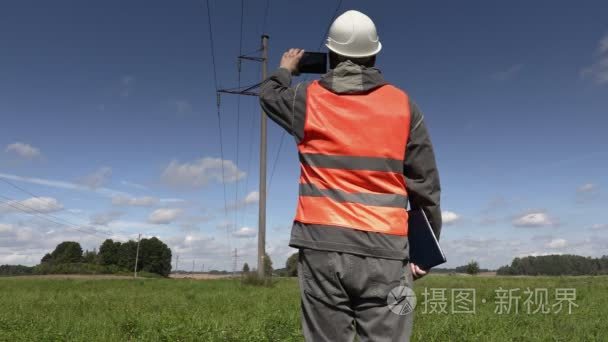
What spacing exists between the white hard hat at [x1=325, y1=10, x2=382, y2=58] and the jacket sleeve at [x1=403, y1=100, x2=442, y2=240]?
37 cm

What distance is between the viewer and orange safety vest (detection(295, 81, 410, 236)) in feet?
7.36

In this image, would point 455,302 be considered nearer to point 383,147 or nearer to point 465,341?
point 465,341

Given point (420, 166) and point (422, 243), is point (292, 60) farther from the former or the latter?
point (422, 243)

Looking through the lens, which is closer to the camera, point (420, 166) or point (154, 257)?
point (420, 166)

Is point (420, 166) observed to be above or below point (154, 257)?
below

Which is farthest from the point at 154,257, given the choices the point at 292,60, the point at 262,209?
the point at 292,60

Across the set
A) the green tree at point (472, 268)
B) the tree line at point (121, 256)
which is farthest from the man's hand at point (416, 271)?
the tree line at point (121, 256)

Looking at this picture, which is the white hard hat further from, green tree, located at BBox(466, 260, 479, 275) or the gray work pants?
green tree, located at BBox(466, 260, 479, 275)

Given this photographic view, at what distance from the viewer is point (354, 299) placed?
2.20 metres

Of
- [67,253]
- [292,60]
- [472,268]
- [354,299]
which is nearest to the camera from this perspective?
[354,299]

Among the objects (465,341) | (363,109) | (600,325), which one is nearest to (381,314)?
(363,109)

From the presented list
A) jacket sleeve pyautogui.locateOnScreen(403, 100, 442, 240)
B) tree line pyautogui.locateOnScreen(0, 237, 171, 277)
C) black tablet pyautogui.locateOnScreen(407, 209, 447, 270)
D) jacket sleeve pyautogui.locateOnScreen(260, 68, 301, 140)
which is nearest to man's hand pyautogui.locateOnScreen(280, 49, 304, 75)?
jacket sleeve pyautogui.locateOnScreen(260, 68, 301, 140)

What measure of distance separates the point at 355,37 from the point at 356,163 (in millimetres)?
674

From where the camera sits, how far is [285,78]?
266cm
